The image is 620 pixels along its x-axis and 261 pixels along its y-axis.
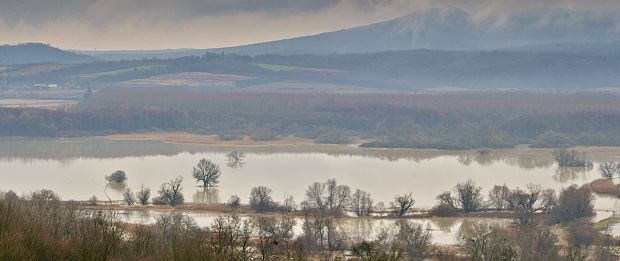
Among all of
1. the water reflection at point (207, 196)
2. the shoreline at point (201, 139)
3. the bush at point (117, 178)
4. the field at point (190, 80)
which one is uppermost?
the field at point (190, 80)

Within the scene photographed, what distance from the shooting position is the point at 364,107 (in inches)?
3484

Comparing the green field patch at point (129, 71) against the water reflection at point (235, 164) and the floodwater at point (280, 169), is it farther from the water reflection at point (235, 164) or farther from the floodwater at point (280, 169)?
the water reflection at point (235, 164)

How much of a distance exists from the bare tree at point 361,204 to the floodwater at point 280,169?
5.49ft

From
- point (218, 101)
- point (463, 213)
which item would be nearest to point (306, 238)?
point (463, 213)

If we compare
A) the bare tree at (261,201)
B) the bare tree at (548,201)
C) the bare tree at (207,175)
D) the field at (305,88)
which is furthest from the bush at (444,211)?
the field at (305,88)

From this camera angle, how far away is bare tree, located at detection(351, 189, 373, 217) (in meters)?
34.7

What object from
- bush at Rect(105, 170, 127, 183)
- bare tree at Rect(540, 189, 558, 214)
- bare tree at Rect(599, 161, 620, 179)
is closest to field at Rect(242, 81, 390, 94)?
bare tree at Rect(599, 161, 620, 179)

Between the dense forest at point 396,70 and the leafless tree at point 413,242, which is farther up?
the dense forest at point 396,70

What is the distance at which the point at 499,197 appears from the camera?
118 feet

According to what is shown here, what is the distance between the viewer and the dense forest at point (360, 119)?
230ft

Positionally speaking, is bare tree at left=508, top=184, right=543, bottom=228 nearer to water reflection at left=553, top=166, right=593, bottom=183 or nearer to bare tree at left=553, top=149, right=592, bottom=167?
water reflection at left=553, top=166, right=593, bottom=183

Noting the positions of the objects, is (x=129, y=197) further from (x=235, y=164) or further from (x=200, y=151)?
(x=200, y=151)

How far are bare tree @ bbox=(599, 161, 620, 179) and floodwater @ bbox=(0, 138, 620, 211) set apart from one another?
46cm

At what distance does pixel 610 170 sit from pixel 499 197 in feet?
43.3
